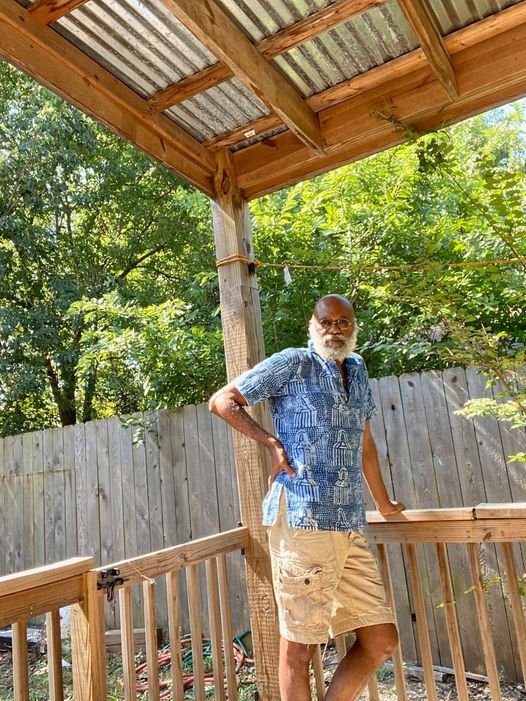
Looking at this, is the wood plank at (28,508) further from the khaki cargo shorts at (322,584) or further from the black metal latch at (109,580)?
the khaki cargo shorts at (322,584)

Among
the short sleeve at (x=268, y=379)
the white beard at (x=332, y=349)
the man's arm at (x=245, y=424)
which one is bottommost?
the man's arm at (x=245, y=424)

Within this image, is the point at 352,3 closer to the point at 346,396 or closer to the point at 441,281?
the point at 441,281

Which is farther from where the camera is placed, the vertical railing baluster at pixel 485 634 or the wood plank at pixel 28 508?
the wood plank at pixel 28 508

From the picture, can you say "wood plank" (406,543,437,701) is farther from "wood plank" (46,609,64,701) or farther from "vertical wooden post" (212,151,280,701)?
"wood plank" (46,609,64,701)

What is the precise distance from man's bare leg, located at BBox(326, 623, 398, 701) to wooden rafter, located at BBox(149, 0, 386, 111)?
1.90m

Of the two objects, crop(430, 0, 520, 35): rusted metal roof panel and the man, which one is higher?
crop(430, 0, 520, 35): rusted metal roof panel

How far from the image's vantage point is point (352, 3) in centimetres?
174

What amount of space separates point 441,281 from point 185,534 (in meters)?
2.35

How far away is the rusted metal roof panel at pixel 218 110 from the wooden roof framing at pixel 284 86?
3cm

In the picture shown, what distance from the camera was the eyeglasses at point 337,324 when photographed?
196 cm

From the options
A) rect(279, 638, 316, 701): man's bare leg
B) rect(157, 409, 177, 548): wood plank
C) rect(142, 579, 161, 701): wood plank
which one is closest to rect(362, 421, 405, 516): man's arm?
rect(279, 638, 316, 701): man's bare leg

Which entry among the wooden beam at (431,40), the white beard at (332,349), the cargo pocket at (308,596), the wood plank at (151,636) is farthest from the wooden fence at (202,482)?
the wooden beam at (431,40)

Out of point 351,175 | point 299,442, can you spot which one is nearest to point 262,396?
point 299,442

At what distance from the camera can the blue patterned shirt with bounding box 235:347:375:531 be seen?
1.71m
